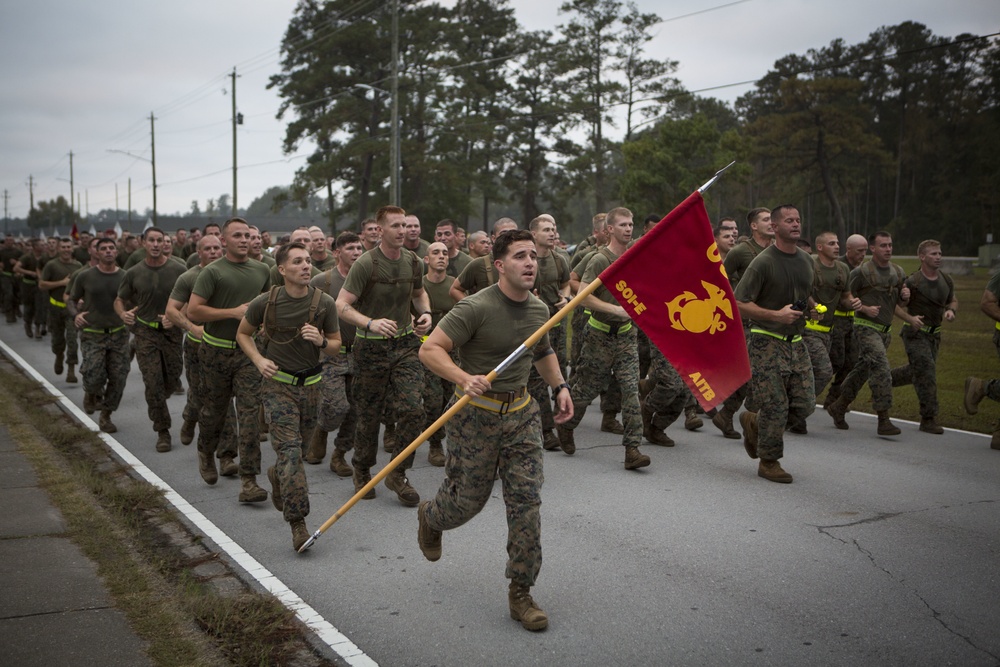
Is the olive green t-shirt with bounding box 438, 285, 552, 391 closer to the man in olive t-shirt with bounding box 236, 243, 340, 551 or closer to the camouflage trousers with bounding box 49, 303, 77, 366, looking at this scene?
the man in olive t-shirt with bounding box 236, 243, 340, 551

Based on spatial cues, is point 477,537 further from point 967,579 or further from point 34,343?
point 34,343

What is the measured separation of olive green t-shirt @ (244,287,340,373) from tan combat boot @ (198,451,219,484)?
1.80 meters

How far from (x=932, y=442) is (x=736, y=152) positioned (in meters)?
43.0

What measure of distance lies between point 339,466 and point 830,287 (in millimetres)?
6054

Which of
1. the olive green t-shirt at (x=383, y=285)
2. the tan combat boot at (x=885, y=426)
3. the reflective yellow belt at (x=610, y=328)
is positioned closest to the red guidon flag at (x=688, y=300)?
the olive green t-shirt at (x=383, y=285)

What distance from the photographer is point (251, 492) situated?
7.93 meters

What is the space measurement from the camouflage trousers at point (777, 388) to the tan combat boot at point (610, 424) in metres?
2.45

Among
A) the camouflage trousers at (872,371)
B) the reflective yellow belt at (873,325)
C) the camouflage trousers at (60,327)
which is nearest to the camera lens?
the camouflage trousers at (872,371)

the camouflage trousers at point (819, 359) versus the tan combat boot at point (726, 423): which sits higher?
the camouflage trousers at point (819, 359)

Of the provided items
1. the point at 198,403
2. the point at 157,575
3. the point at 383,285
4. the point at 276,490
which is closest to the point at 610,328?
the point at 383,285

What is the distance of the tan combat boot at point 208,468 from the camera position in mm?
8625

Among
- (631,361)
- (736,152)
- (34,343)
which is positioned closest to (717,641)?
(631,361)

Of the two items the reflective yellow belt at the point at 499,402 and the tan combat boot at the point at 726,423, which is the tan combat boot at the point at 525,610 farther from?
the tan combat boot at the point at 726,423

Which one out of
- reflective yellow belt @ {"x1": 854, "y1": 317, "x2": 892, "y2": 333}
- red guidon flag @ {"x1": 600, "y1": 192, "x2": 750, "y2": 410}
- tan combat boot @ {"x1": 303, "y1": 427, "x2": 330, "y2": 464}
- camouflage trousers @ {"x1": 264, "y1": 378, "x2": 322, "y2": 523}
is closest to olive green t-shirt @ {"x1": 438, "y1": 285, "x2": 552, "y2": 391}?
red guidon flag @ {"x1": 600, "y1": 192, "x2": 750, "y2": 410}
